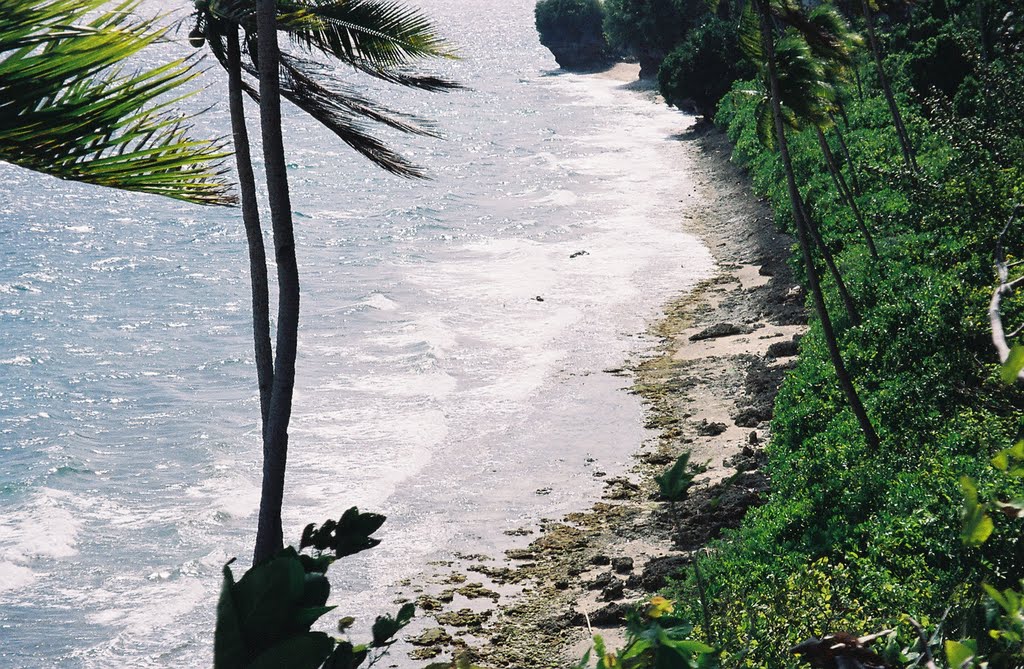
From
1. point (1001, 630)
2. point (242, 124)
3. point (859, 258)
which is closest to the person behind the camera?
point (1001, 630)

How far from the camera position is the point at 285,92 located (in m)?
8.96

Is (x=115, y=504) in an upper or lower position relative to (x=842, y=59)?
lower

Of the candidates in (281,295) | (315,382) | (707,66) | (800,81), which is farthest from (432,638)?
(707,66)

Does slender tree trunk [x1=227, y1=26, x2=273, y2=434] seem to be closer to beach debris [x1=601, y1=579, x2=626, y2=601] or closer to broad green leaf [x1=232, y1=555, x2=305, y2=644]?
broad green leaf [x1=232, y1=555, x2=305, y2=644]

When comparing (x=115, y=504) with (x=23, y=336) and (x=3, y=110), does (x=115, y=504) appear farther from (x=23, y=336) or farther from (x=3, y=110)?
(x=3, y=110)

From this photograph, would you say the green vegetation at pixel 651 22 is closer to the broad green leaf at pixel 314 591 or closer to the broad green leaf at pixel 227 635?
the broad green leaf at pixel 314 591

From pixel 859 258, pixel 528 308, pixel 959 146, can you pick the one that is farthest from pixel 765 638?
pixel 528 308

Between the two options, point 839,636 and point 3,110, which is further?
point 3,110

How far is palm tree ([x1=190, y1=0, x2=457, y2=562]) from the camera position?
311 inches

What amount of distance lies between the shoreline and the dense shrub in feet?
95.4

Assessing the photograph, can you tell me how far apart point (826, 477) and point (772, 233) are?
74.1 ft

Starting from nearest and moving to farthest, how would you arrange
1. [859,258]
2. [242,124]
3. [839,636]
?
[839,636]
[242,124]
[859,258]

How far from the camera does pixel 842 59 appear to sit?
17.5 meters

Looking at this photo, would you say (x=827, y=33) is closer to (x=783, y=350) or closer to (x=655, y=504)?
(x=655, y=504)
